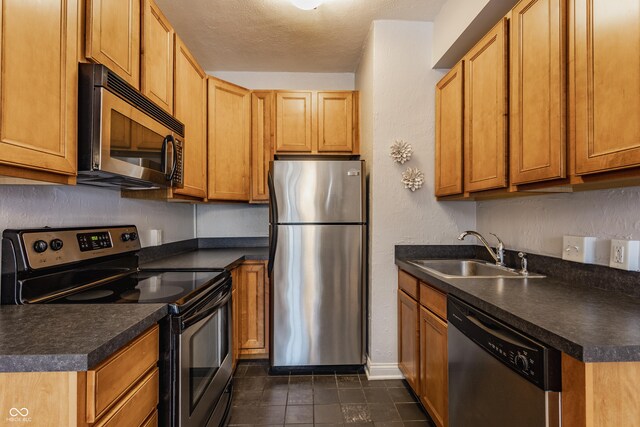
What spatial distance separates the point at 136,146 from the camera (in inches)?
57.6

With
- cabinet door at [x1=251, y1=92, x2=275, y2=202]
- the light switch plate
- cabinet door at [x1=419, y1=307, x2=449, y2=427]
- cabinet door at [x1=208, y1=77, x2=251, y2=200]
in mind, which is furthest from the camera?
cabinet door at [x1=251, y1=92, x2=275, y2=202]

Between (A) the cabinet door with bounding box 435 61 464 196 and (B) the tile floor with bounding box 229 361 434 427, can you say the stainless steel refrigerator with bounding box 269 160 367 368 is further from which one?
(A) the cabinet door with bounding box 435 61 464 196

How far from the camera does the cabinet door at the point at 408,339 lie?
2031mm

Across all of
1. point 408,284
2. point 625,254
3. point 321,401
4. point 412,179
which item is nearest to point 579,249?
point 625,254

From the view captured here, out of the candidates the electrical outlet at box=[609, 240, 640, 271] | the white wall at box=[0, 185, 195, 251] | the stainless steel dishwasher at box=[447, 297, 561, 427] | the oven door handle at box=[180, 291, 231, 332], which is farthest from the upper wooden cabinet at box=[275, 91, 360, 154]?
the electrical outlet at box=[609, 240, 640, 271]

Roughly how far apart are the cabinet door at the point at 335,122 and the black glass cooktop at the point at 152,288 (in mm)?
1614

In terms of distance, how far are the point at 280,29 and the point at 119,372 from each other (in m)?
2.42

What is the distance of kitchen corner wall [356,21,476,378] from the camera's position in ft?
7.98

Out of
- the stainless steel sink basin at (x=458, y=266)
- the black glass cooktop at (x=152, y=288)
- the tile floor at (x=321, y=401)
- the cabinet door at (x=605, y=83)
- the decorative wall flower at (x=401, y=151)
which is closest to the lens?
the cabinet door at (x=605, y=83)

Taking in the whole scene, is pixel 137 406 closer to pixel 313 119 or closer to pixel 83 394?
pixel 83 394

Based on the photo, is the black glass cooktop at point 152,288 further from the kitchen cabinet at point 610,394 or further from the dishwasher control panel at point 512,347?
the kitchen cabinet at point 610,394

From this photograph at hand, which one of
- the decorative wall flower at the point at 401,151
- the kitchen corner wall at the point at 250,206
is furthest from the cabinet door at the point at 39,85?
the kitchen corner wall at the point at 250,206

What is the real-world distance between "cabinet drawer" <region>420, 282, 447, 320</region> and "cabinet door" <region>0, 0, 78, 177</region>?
162 cm

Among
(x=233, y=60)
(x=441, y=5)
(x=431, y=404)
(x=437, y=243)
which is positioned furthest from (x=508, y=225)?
(x=233, y=60)
